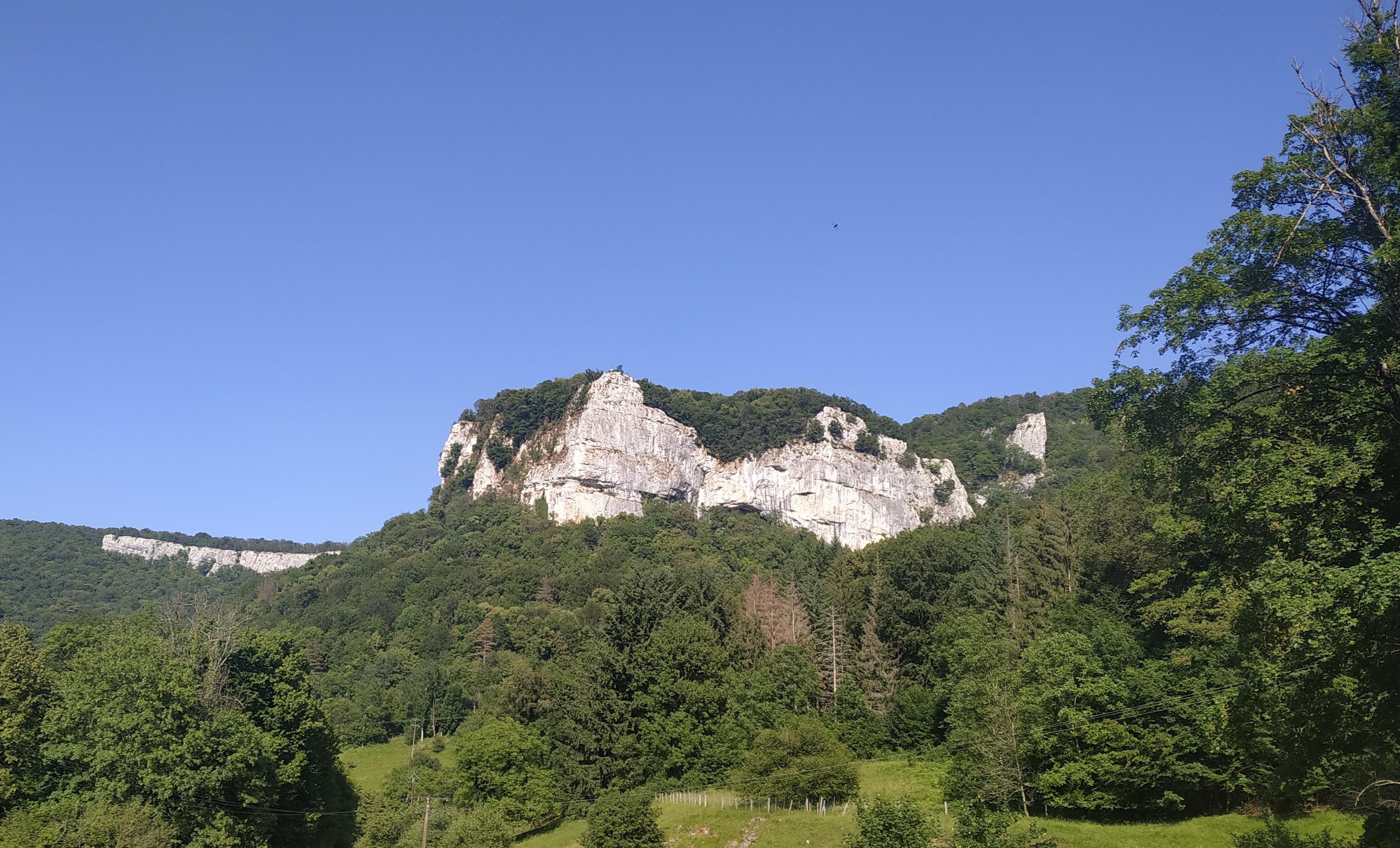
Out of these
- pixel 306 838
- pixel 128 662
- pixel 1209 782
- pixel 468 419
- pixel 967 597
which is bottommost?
pixel 306 838

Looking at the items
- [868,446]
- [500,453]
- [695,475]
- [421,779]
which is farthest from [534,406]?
[421,779]

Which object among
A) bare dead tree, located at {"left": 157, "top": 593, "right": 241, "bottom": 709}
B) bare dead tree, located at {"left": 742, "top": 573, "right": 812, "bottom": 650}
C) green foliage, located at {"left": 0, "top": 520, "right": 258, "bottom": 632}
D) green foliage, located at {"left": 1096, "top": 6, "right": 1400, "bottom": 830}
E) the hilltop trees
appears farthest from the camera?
green foliage, located at {"left": 0, "top": 520, "right": 258, "bottom": 632}

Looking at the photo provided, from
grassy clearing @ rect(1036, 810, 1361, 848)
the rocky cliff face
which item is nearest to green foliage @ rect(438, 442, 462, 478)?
the rocky cliff face

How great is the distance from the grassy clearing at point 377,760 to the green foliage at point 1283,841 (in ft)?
146

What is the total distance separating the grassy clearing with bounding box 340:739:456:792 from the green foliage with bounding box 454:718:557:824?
20.4 feet

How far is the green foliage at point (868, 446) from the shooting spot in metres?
157

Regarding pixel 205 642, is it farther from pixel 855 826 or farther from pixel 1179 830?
Answer: pixel 1179 830

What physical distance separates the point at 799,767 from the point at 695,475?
390ft

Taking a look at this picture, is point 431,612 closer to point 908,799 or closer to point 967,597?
point 967,597

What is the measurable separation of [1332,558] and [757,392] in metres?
156

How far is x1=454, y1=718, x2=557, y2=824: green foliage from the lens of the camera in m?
48.3

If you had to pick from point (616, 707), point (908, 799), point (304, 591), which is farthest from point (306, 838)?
point (304, 591)

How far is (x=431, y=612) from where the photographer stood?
103312 millimetres

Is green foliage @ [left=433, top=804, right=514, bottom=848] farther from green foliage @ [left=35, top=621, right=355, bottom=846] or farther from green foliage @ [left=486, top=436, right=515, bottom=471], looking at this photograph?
green foliage @ [left=486, top=436, right=515, bottom=471]
